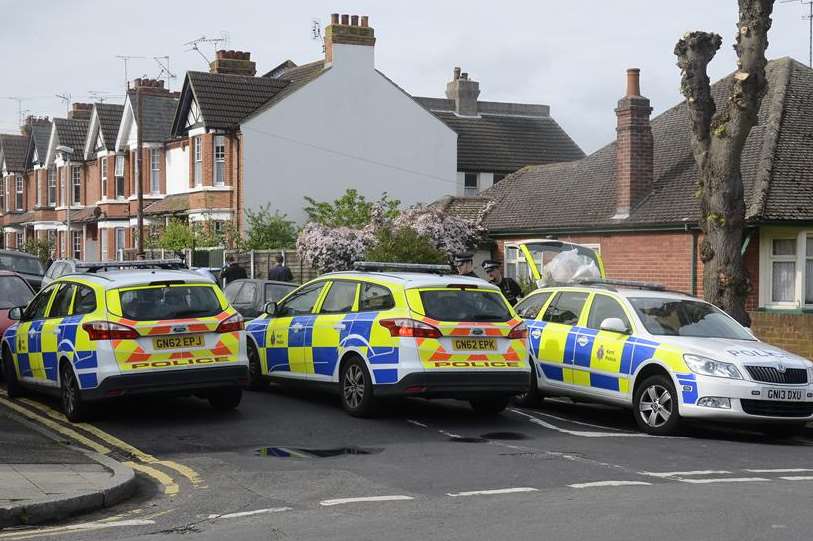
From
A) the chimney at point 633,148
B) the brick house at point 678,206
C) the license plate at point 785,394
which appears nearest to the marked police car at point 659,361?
the license plate at point 785,394

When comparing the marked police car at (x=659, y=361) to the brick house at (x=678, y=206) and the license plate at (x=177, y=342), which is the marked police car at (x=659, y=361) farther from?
the brick house at (x=678, y=206)

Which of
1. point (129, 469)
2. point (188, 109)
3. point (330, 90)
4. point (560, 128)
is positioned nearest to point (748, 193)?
point (129, 469)

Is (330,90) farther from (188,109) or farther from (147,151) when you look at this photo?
(147,151)

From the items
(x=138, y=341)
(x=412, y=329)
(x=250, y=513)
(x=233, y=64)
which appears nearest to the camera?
(x=250, y=513)

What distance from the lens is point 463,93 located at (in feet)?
174

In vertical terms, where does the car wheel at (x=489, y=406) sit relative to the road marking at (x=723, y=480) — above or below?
above

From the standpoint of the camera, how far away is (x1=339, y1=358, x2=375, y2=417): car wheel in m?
12.5

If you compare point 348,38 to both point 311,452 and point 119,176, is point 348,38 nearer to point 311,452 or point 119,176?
point 119,176

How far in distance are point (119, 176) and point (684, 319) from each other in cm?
3886

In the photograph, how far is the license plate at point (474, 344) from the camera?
12.4 m

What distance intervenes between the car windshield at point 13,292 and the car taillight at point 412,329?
6.97 metres

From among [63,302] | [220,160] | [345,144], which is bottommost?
[63,302]

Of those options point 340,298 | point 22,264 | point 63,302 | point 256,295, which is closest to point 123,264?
point 63,302

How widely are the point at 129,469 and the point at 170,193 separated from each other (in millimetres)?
35423
